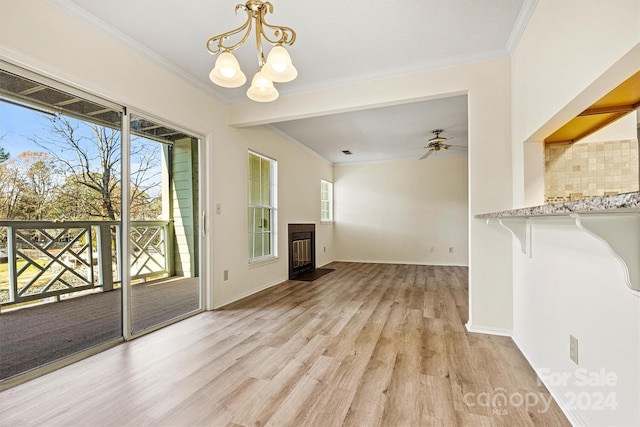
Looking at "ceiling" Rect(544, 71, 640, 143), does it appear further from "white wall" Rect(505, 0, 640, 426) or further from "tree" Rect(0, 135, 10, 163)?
"tree" Rect(0, 135, 10, 163)

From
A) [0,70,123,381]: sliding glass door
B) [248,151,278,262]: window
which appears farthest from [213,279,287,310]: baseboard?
[0,70,123,381]: sliding glass door

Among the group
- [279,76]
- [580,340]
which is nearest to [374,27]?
[279,76]

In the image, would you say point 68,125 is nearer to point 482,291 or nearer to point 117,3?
point 117,3

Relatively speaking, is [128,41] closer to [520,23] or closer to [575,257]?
[520,23]

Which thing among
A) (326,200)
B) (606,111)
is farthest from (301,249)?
(606,111)

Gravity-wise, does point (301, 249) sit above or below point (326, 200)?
below

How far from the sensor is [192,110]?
10.3 feet

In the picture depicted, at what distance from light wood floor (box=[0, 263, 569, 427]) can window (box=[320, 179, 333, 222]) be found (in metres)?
4.09

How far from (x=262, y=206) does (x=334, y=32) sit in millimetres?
2772

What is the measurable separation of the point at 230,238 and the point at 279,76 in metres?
2.41

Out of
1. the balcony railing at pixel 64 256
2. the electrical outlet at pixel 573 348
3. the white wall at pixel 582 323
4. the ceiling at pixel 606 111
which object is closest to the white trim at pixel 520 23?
the ceiling at pixel 606 111

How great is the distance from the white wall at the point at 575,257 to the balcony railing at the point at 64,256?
308 cm

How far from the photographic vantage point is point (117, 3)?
A: 2023 millimetres

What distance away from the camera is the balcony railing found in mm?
1925
